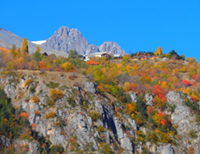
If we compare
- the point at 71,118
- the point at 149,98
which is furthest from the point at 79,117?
the point at 149,98

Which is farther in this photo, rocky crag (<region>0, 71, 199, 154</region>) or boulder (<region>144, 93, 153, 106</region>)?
boulder (<region>144, 93, 153, 106</region>)

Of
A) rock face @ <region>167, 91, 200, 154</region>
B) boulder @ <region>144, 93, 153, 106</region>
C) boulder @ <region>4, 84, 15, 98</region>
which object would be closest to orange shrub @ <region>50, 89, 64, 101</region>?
boulder @ <region>4, 84, 15, 98</region>

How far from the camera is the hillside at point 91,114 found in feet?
179

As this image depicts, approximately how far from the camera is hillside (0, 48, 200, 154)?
54.7m

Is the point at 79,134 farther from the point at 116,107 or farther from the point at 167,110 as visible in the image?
the point at 167,110

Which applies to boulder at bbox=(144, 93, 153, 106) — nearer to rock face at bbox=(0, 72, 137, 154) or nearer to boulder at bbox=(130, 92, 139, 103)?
boulder at bbox=(130, 92, 139, 103)

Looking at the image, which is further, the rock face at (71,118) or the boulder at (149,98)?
the boulder at (149,98)

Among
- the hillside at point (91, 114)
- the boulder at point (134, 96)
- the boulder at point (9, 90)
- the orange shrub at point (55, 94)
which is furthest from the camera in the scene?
the boulder at point (134, 96)

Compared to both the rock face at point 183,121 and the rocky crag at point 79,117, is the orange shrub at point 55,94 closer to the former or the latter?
the rocky crag at point 79,117

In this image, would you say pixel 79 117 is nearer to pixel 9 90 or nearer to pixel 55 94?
pixel 55 94

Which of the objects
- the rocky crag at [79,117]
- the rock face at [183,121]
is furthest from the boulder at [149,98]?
the rock face at [183,121]

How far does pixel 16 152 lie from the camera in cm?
5078

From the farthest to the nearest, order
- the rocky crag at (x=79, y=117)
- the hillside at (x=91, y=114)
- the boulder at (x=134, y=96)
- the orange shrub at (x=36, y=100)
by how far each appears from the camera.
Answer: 1. the boulder at (x=134, y=96)
2. the orange shrub at (x=36, y=100)
3. the rocky crag at (x=79, y=117)
4. the hillside at (x=91, y=114)

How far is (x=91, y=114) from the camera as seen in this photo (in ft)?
197
